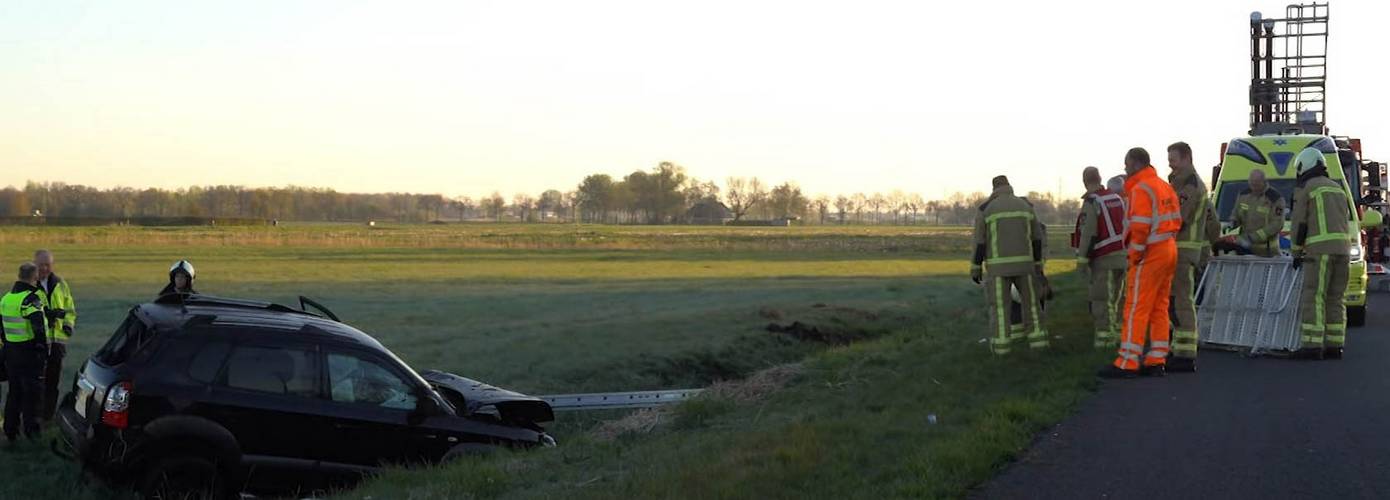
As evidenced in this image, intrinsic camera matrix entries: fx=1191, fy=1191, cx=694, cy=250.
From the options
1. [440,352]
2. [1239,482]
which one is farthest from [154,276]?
[1239,482]

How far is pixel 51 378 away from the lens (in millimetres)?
12039

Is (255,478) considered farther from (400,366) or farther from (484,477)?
(484,477)

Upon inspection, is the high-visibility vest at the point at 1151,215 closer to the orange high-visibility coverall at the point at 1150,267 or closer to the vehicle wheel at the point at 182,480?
the orange high-visibility coverall at the point at 1150,267

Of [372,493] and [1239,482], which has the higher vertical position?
[1239,482]

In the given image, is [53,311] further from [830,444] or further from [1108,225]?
[1108,225]

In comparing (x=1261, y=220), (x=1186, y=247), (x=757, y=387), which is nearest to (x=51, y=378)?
(x=757, y=387)

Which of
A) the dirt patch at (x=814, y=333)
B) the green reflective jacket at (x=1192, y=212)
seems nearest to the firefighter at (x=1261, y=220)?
the green reflective jacket at (x=1192, y=212)

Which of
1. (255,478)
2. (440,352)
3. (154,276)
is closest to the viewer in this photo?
(255,478)

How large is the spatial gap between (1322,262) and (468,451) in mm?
7639

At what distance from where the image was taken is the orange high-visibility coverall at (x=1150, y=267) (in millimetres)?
9453

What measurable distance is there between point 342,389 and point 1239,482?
21.4 ft

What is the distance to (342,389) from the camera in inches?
370

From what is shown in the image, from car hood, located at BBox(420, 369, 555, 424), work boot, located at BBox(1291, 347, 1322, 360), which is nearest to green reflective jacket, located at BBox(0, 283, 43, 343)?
car hood, located at BBox(420, 369, 555, 424)

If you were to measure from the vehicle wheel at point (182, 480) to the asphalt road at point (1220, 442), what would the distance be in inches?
226
